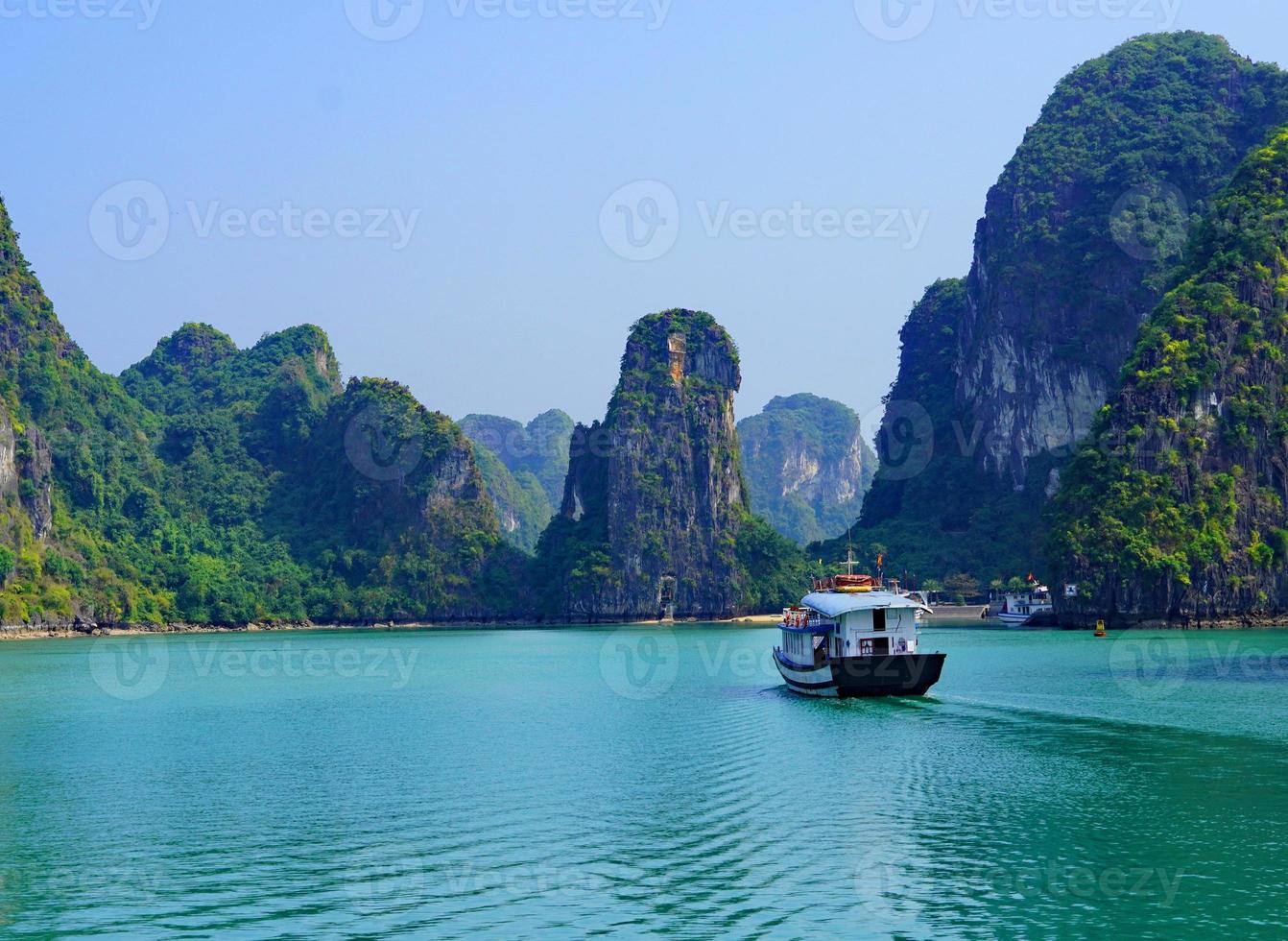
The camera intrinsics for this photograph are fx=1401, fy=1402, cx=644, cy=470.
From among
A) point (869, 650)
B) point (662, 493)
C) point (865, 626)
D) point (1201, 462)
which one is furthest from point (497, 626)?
point (865, 626)

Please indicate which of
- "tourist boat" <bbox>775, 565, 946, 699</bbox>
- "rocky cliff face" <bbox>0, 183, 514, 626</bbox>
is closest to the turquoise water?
"tourist boat" <bbox>775, 565, 946, 699</bbox>

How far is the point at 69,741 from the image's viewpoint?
4791cm

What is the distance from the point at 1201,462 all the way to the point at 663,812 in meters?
89.5

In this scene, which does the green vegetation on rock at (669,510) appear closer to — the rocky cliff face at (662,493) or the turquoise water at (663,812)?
the rocky cliff face at (662,493)

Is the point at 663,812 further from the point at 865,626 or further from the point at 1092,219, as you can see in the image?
the point at 1092,219

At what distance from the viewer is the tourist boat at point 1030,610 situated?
119812 millimetres

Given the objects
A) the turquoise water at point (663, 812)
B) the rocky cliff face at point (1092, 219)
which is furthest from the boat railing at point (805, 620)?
the rocky cliff face at point (1092, 219)

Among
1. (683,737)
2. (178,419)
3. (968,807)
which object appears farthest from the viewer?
(178,419)

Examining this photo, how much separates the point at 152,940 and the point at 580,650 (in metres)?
83.8

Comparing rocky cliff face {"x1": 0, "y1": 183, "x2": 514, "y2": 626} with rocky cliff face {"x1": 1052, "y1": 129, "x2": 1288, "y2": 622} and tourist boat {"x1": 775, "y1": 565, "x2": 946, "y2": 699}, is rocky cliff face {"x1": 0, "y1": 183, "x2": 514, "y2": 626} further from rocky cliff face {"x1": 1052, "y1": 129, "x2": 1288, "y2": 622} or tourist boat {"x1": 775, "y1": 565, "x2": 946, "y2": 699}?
tourist boat {"x1": 775, "y1": 565, "x2": 946, "y2": 699}

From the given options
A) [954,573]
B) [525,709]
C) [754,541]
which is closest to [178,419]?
[754,541]

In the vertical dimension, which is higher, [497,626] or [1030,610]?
[1030,610]

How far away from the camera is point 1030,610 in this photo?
12338 cm

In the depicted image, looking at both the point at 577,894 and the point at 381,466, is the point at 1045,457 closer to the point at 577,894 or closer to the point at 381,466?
the point at 381,466
